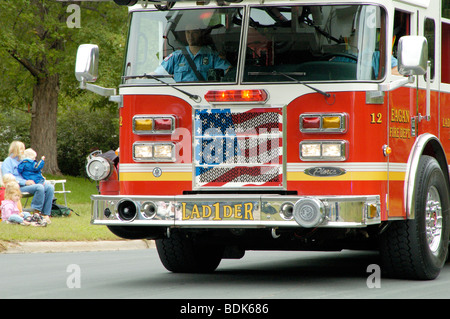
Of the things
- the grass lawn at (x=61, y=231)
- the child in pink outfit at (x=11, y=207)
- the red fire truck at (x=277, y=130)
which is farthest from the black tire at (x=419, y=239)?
the child in pink outfit at (x=11, y=207)

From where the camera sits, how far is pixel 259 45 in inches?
346

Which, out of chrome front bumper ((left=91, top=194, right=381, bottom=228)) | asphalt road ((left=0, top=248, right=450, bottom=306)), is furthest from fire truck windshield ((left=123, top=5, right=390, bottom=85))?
asphalt road ((left=0, top=248, right=450, bottom=306))

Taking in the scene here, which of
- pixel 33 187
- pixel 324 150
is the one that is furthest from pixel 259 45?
pixel 33 187

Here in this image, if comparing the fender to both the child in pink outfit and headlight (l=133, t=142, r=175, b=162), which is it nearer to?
headlight (l=133, t=142, r=175, b=162)

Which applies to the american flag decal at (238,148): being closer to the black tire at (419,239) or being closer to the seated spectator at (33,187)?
the black tire at (419,239)

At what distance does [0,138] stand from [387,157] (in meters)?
30.6

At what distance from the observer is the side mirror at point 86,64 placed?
29.5 ft

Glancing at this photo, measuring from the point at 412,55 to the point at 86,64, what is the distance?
307cm

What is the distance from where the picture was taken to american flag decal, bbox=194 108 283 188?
865cm

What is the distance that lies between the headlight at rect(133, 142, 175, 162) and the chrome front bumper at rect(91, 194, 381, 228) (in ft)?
1.64

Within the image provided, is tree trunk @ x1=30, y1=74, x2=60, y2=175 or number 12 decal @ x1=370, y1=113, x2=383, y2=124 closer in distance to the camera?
number 12 decal @ x1=370, y1=113, x2=383, y2=124

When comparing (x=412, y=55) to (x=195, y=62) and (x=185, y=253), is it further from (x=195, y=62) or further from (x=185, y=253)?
(x=185, y=253)

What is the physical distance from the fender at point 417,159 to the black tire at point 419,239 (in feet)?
0.26
